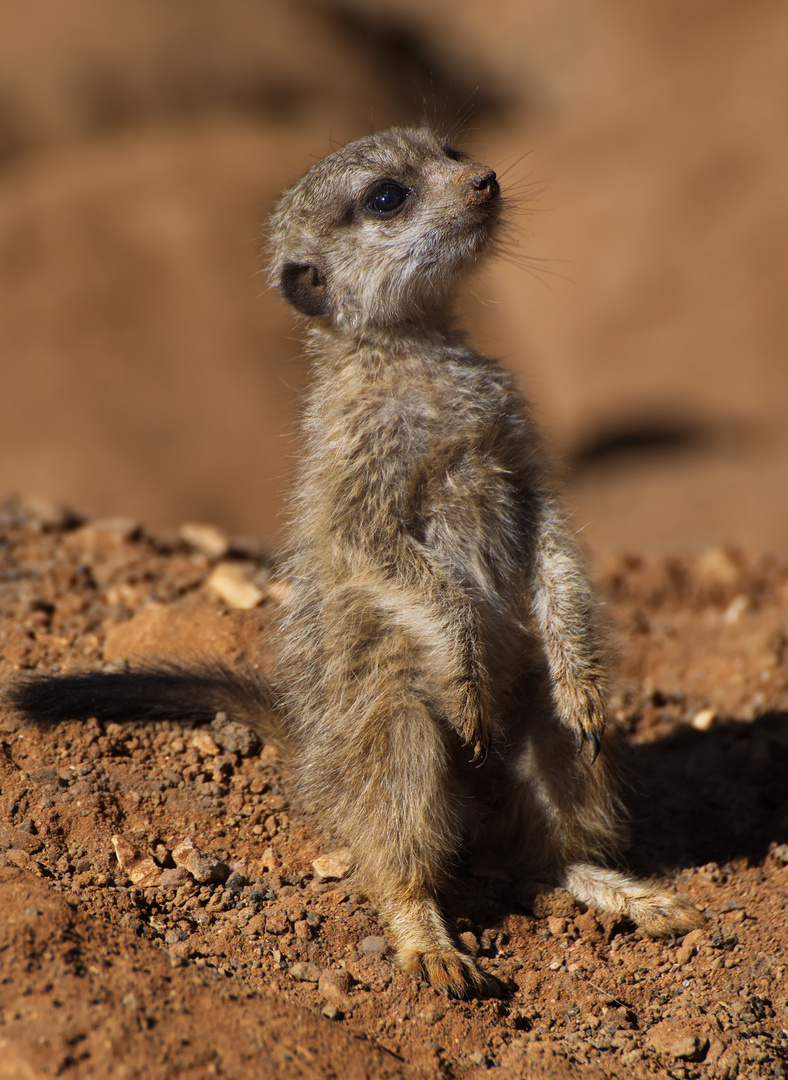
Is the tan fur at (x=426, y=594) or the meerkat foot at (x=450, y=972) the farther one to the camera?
the tan fur at (x=426, y=594)

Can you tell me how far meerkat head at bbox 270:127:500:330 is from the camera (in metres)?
3.52

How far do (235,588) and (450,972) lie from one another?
2.17 meters

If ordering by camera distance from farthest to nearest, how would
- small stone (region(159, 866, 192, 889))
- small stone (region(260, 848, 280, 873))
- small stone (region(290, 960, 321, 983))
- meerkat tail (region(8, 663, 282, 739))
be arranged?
1. meerkat tail (region(8, 663, 282, 739))
2. small stone (region(260, 848, 280, 873))
3. small stone (region(159, 866, 192, 889))
4. small stone (region(290, 960, 321, 983))

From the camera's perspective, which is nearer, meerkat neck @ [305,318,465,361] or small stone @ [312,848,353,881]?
small stone @ [312,848,353,881]

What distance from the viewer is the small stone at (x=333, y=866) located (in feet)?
10.8

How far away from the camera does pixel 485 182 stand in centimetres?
356

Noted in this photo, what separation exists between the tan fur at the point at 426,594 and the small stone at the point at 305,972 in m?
0.26

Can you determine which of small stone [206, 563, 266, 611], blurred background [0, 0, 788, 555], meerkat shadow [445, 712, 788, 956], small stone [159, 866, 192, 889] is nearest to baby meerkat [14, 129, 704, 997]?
meerkat shadow [445, 712, 788, 956]

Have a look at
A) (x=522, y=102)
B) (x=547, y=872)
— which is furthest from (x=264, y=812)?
(x=522, y=102)

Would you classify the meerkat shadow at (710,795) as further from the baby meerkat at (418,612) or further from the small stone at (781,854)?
the baby meerkat at (418,612)

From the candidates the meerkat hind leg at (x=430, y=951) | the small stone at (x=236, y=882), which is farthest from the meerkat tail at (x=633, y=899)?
the small stone at (x=236, y=882)

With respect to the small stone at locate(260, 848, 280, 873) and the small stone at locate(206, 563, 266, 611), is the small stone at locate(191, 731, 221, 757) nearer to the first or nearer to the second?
the small stone at locate(260, 848, 280, 873)

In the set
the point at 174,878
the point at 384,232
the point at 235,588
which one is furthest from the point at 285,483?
the point at 174,878

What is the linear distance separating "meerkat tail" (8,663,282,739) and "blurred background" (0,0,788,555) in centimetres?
538
